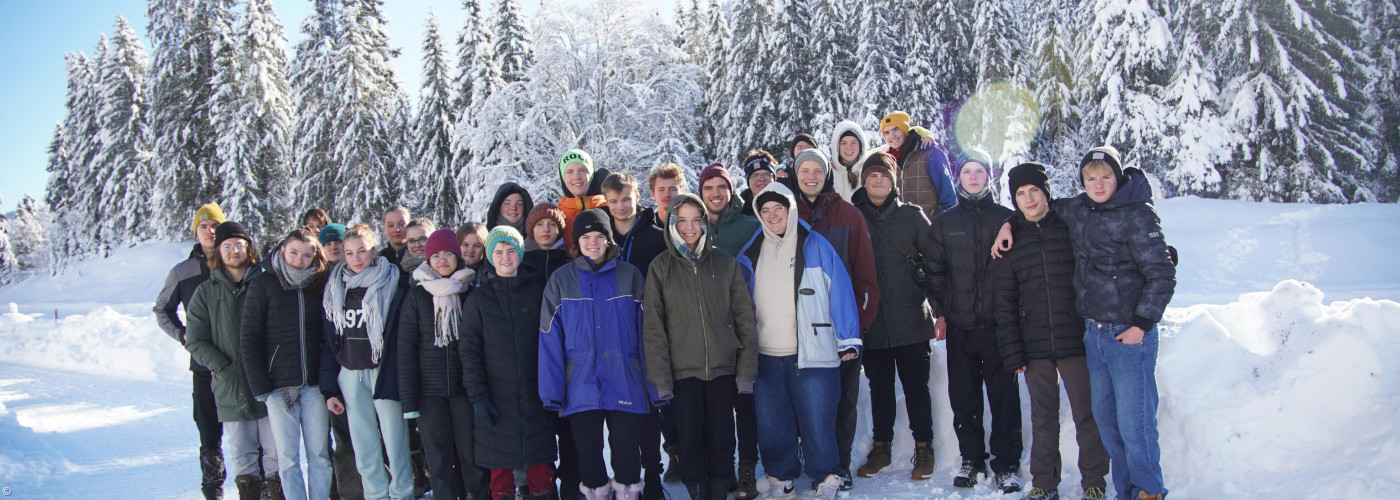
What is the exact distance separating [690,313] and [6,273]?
5630cm

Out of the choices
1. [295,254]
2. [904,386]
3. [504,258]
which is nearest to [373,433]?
[295,254]

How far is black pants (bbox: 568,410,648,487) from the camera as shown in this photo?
4.38 meters

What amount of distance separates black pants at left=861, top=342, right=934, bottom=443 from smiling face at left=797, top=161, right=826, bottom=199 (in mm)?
1129

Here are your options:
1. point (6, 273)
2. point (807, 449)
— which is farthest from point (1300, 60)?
point (6, 273)

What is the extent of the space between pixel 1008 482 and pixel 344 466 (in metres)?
4.36

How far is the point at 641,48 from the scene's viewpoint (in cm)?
2148

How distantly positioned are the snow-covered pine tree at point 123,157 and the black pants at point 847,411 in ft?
118

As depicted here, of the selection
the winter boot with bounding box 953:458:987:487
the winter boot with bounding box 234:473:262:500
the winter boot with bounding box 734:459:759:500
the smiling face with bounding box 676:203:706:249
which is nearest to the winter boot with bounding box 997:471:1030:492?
the winter boot with bounding box 953:458:987:487

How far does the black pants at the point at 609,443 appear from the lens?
4.38 meters

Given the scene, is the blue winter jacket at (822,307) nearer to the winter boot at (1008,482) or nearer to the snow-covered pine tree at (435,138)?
the winter boot at (1008,482)

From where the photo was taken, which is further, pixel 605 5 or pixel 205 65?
pixel 205 65

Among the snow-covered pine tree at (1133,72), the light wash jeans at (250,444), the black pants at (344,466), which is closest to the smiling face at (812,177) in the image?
the black pants at (344,466)

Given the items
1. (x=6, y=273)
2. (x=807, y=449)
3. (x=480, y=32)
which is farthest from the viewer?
(x=6, y=273)

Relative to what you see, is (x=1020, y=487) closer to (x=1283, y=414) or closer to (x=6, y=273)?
(x=1283, y=414)
